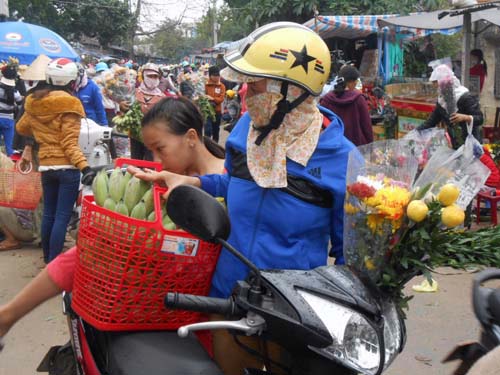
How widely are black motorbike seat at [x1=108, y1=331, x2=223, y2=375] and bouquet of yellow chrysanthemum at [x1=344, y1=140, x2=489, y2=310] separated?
0.56 m

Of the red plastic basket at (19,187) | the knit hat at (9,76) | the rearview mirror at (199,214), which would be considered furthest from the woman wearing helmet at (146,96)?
the rearview mirror at (199,214)

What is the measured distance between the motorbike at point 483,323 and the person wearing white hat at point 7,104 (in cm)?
926

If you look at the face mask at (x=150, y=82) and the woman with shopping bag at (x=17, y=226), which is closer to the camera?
the woman with shopping bag at (x=17, y=226)

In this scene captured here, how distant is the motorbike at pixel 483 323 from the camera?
62.4 inches

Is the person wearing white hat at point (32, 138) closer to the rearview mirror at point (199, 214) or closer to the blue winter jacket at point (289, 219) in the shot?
the blue winter jacket at point (289, 219)

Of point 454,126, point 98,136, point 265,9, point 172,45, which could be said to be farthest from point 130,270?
point 172,45

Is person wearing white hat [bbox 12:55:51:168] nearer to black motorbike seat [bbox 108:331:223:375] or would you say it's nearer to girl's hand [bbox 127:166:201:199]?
girl's hand [bbox 127:166:201:199]

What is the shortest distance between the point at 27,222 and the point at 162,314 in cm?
478

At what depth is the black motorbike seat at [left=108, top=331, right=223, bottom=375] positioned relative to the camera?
1.81 metres

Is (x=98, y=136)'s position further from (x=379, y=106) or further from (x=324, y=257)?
(x=379, y=106)

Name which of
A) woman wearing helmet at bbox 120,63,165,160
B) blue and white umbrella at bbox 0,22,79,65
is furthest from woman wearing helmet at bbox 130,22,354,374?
blue and white umbrella at bbox 0,22,79,65

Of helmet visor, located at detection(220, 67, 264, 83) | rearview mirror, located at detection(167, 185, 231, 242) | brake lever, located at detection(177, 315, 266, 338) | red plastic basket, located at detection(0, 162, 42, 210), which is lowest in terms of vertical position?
red plastic basket, located at detection(0, 162, 42, 210)

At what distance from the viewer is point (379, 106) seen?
11.8 meters

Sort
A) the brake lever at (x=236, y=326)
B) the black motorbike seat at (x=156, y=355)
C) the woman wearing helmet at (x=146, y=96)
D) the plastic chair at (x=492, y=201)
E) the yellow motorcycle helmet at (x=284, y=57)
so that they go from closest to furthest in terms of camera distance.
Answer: the brake lever at (x=236, y=326), the black motorbike seat at (x=156, y=355), the yellow motorcycle helmet at (x=284, y=57), the plastic chair at (x=492, y=201), the woman wearing helmet at (x=146, y=96)
